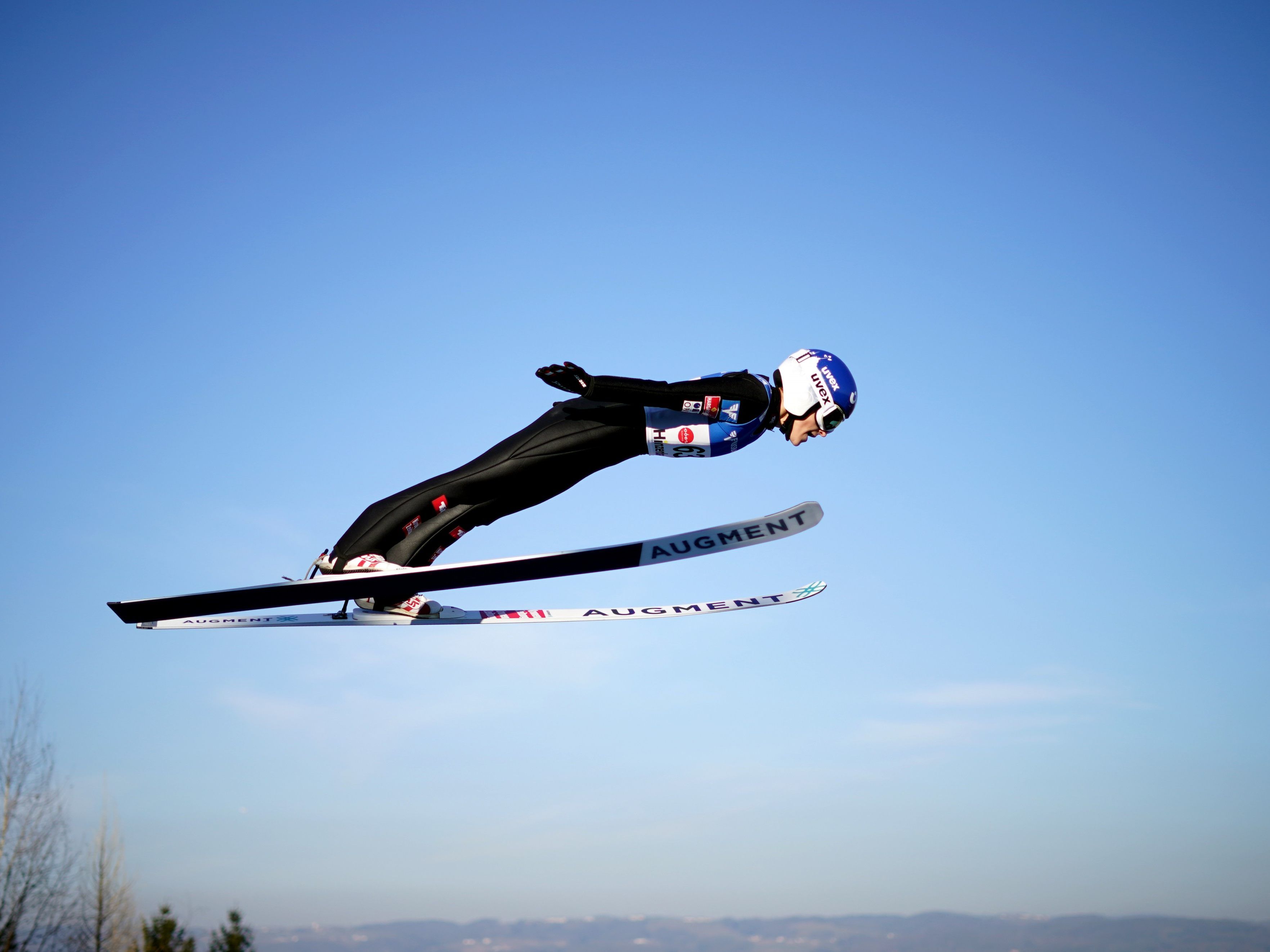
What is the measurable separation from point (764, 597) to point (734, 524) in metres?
2.45

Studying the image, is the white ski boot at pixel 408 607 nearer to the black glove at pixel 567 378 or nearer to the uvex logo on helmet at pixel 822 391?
the black glove at pixel 567 378

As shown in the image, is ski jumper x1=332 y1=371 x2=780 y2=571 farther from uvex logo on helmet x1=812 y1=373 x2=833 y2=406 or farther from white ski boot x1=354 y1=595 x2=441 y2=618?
white ski boot x1=354 y1=595 x2=441 y2=618

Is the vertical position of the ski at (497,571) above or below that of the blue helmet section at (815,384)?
below

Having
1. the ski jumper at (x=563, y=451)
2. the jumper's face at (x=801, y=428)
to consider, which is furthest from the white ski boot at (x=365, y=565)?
Result: the jumper's face at (x=801, y=428)

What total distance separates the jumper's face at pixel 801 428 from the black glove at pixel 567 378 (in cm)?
135

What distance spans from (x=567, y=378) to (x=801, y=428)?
1.62 meters

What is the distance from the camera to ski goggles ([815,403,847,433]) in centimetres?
672

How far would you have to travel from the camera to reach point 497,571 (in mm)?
6852

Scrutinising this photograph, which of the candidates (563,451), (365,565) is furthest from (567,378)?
(365,565)

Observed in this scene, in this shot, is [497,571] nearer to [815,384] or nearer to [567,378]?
[567,378]

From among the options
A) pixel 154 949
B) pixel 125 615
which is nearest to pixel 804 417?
pixel 125 615

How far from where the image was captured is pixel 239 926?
124 feet

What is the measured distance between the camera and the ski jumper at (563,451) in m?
6.63

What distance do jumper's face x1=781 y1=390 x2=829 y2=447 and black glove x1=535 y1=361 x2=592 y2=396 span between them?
1346 millimetres
